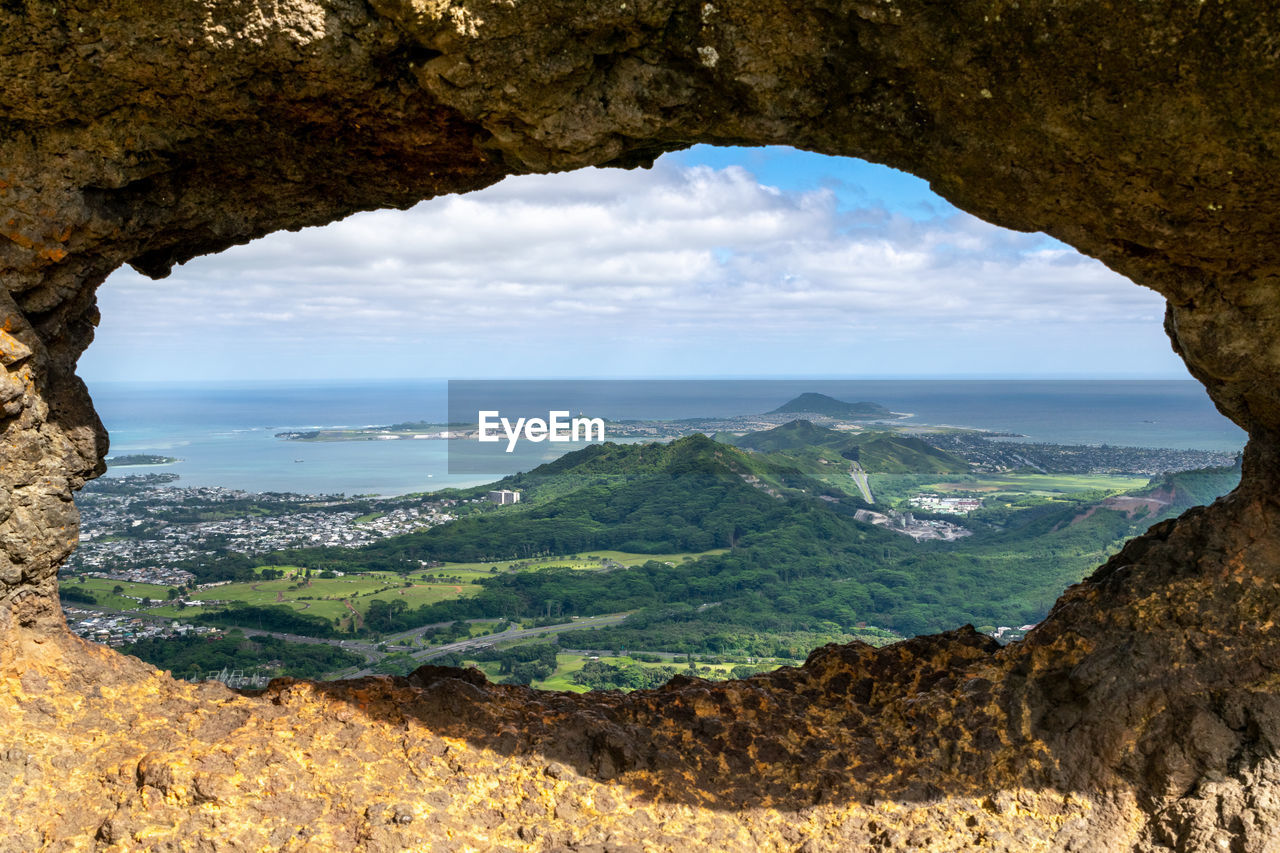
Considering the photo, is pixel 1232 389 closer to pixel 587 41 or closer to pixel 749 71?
pixel 749 71

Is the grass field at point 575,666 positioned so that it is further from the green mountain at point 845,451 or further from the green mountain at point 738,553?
the green mountain at point 845,451

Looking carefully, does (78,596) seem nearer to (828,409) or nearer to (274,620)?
(274,620)

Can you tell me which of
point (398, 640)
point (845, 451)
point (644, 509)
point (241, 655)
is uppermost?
point (845, 451)

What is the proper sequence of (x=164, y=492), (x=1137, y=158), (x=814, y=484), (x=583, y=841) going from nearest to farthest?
(x=1137, y=158) → (x=583, y=841) → (x=814, y=484) → (x=164, y=492)

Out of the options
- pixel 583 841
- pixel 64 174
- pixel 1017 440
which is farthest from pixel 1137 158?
pixel 1017 440

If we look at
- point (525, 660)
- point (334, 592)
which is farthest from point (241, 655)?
point (334, 592)

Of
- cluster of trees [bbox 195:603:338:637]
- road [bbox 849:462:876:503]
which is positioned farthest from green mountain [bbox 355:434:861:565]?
cluster of trees [bbox 195:603:338:637]

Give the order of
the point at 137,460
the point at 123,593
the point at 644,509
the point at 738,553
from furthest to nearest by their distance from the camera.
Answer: the point at 137,460
the point at 644,509
the point at 738,553
the point at 123,593
